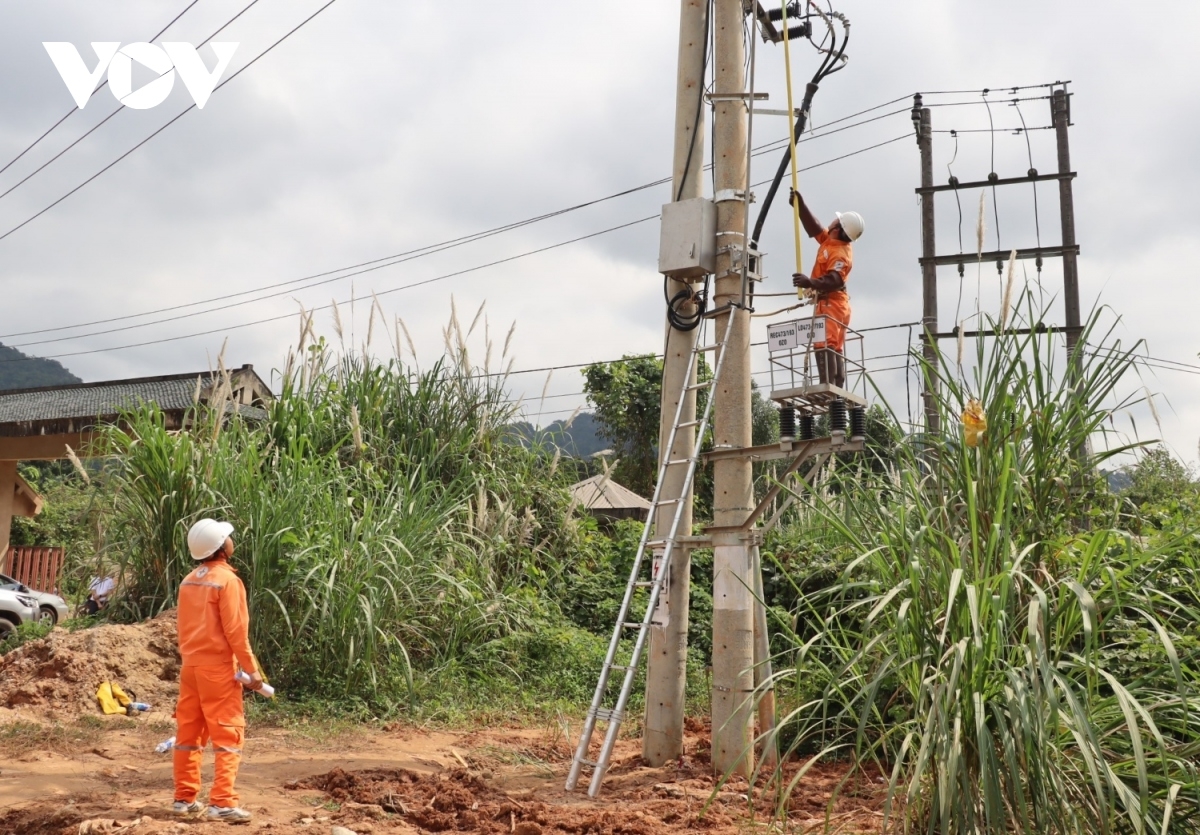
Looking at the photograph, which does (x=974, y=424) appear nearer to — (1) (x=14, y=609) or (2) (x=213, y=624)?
(2) (x=213, y=624)

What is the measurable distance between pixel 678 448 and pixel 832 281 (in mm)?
1503

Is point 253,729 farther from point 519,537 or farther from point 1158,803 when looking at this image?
point 1158,803

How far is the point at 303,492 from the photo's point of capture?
9117 mm

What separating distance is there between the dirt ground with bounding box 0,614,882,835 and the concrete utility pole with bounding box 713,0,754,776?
534 millimetres

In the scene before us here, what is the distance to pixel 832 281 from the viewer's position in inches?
257

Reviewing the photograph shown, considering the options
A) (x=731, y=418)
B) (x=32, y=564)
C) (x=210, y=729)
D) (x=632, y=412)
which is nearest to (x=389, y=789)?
(x=210, y=729)

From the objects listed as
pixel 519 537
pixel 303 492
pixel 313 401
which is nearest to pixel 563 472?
pixel 519 537

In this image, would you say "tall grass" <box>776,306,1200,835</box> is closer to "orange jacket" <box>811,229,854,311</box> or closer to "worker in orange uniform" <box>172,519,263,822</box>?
"orange jacket" <box>811,229,854,311</box>

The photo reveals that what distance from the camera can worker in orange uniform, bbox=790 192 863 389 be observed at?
629 centimetres

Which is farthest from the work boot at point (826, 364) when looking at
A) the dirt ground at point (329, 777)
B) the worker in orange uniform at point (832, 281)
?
the dirt ground at point (329, 777)

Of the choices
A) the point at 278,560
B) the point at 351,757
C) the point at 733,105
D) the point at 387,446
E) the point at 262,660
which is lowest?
the point at 351,757

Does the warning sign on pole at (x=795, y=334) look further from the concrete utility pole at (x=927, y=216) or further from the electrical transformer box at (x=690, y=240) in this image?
the concrete utility pole at (x=927, y=216)

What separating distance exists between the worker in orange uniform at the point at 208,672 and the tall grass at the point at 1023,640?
290cm

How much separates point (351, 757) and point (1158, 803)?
4.88 meters
